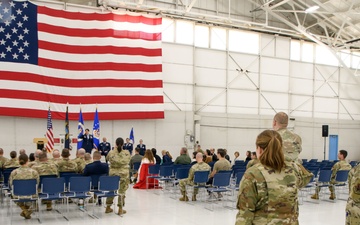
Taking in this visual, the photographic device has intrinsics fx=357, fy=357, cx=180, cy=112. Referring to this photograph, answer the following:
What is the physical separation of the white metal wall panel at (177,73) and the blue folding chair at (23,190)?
37.5 feet

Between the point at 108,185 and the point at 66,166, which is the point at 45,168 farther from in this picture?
the point at 108,185

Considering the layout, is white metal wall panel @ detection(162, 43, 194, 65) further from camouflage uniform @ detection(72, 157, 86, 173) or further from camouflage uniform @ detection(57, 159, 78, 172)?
camouflage uniform @ detection(57, 159, 78, 172)

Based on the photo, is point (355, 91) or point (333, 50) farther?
point (355, 91)

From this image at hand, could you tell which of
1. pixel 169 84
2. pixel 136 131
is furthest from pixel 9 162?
pixel 169 84

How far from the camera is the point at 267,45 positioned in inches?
816

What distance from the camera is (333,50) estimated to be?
20359mm

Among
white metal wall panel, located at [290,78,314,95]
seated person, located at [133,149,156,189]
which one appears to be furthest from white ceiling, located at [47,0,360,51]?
seated person, located at [133,149,156,189]

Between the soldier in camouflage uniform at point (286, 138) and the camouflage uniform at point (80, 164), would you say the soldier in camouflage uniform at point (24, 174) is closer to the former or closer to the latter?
the camouflage uniform at point (80, 164)

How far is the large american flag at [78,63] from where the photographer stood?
14297mm

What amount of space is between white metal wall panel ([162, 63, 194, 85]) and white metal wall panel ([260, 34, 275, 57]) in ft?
15.8

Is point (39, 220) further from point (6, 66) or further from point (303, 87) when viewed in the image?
point (303, 87)

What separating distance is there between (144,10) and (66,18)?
12.2ft

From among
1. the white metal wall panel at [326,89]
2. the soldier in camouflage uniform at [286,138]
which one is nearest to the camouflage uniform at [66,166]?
the soldier in camouflage uniform at [286,138]

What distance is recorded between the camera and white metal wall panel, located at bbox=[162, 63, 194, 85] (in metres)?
17.8
